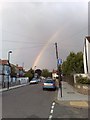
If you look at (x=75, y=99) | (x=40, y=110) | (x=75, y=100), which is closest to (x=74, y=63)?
(x=75, y=99)

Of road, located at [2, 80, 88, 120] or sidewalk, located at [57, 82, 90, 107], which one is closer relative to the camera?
road, located at [2, 80, 88, 120]

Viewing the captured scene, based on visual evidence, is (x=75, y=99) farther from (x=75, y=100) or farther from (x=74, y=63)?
(x=74, y=63)

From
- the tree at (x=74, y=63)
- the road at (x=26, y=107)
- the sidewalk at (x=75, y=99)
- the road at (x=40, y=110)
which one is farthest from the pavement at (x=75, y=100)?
the tree at (x=74, y=63)

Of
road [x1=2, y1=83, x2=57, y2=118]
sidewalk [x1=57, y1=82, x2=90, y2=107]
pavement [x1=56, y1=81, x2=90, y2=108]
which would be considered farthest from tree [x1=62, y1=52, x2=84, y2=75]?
road [x1=2, y1=83, x2=57, y2=118]

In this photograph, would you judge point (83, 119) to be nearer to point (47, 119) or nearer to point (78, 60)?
point (47, 119)

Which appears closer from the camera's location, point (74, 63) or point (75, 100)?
point (75, 100)

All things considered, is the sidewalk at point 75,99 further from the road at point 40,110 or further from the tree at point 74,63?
the tree at point 74,63

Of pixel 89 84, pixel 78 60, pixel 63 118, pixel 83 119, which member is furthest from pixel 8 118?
pixel 78 60

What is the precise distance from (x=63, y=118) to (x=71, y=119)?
511 millimetres

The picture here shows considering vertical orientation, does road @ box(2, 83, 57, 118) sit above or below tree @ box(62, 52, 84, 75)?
below

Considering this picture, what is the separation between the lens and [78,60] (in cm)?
7994

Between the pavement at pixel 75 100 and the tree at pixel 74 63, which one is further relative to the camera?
the tree at pixel 74 63

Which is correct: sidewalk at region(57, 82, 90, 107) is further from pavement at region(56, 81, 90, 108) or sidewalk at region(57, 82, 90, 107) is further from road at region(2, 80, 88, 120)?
road at region(2, 80, 88, 120)

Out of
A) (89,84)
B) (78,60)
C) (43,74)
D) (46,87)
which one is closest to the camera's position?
(89,84)
